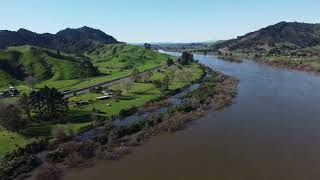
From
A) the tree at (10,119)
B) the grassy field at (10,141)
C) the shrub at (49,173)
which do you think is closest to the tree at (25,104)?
the tree at (10,119)

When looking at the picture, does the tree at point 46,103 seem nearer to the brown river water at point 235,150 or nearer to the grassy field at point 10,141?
the grassy field at point 10,141

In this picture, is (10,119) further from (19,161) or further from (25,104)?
(19,161)

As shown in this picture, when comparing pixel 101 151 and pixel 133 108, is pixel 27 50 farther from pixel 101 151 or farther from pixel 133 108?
pixel 101 151

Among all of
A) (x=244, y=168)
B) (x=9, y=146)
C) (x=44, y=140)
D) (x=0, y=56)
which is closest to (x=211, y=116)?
(x=244, y=168)

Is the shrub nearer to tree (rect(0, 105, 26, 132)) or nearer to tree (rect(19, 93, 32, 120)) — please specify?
tree (rect(0, 105, 26, 132))

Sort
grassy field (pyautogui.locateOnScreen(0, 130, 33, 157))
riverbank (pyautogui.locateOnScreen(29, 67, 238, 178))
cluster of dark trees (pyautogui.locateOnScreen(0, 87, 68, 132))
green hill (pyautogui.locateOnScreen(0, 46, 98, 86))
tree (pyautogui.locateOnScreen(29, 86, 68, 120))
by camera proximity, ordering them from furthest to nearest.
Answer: green hill (pyautogui.locateOnScreen(0, 46, 98, 86)) < tree (pyautogui.locateOnScreen(29, 86, 68, 120)) < cluster of dark trees (pyautogui.locateOnScreen(0, 87, 68, 132)) < grassy field (pyautogui.locateOnScreen(0, 130, 33, 157)) < riverbank (pyautogui.locateOnScreen(29, 67, 238, 178))

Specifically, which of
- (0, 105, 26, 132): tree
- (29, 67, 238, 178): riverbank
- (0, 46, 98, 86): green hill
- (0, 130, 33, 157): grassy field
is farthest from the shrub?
(0, 46, 98, 86): green hill

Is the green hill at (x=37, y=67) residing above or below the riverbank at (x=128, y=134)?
above
